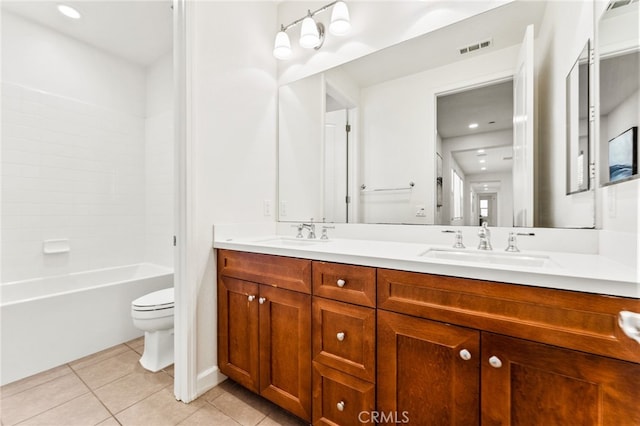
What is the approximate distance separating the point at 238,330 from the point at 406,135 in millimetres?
1492

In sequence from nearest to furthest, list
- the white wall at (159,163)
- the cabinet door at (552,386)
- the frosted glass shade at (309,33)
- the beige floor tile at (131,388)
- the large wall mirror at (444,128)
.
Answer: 1. the cabinet door at (552,386)
2. the large wall mirror at (444,128)
3. the beige floor tile at (131,388)
4. the frosted glass shade at (309,33)
5. the white wall at (159,163)

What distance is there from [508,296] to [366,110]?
1349 millimetres

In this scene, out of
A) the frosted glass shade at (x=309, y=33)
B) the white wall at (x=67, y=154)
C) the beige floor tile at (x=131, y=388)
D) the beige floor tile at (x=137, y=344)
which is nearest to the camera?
the beige floor tile at (x=131, y=388)

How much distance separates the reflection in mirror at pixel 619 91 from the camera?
0.81 m

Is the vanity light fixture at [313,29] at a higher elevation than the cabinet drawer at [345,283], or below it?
higher

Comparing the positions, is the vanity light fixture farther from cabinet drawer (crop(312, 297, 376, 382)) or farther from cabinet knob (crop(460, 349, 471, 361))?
cabinet knob (crop(460, 349, 471, 361))

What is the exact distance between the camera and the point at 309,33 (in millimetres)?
1752

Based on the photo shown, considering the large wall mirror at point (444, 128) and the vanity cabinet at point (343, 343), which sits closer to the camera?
the vanity cabinet at point (343, 343)

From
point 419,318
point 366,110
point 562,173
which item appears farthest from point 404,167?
point 419,318

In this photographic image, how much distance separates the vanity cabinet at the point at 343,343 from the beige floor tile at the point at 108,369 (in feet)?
4.52

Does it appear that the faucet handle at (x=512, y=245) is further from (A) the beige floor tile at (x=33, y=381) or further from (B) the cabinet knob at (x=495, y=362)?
(A) the beige floor tile at (x=33, y=381)

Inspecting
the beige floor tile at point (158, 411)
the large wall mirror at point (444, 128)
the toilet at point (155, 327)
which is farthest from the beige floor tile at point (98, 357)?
the large wall mirror at point (444, 128)

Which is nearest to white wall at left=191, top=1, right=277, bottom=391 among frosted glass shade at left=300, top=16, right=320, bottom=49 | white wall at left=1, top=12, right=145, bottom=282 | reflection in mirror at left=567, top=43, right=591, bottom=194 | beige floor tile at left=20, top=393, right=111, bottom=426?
frosted glass shade at left=300, top=16, right=320, bottom=49

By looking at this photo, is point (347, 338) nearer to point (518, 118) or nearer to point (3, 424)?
point (518, 118)
